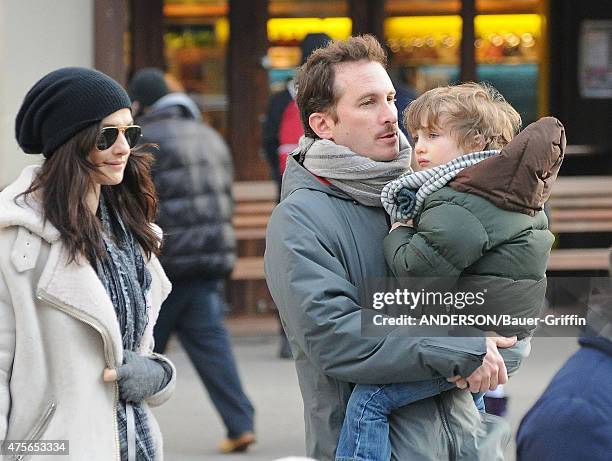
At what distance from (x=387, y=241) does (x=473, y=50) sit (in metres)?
7.43

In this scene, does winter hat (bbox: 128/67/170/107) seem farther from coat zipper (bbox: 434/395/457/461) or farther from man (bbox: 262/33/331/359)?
coat zipper (bbox: 434/395/457/461)

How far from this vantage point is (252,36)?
32.8 ft

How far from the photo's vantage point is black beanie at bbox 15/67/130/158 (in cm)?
350

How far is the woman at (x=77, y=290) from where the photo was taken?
11.0ft

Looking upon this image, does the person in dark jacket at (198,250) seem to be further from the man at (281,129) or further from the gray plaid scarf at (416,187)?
the gray plaid scarf at (416,187)

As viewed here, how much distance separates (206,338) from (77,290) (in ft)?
9.86

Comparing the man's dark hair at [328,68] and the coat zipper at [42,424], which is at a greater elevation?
the man's dark hair at [328,68]

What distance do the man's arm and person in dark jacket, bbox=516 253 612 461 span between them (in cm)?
20

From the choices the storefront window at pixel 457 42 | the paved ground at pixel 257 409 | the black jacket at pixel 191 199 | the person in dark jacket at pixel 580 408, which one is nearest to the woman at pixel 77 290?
the person in dark jacket at pixel 580 408

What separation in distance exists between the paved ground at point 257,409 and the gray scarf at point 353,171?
1.62m

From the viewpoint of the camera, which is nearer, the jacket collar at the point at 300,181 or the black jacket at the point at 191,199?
the jacket collar at the point at 300,181

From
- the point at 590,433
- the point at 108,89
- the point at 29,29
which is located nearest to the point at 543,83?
the point at 29,29

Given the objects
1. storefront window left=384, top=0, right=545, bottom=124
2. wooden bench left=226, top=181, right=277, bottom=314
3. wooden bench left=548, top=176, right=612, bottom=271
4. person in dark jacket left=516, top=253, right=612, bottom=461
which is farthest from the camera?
storefront window left=384, top=0, right=545, bottom=124

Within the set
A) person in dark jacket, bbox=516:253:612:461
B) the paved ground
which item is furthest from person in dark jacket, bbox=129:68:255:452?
person in dark jacket, bbox=516:253:612:461
